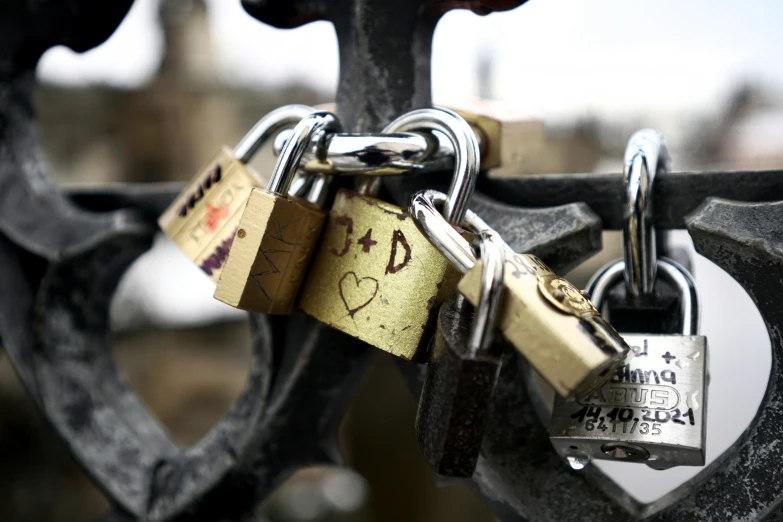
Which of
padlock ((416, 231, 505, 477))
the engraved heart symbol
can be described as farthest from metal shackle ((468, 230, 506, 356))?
the engraved heart symbol

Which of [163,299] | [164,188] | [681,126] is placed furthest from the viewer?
[163,299]

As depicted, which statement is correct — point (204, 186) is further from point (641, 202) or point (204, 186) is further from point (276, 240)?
point (641, 202)

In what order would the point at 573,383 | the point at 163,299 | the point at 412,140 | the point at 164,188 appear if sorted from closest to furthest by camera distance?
1. the point at 573,383
2. the point at 412,140
3. the point at 164,188
4. the point at 163,299

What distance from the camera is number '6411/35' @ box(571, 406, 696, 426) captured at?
37 cm

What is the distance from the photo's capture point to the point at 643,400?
0.39 meters

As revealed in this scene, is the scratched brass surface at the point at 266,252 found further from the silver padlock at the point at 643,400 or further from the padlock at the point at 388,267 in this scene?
the silver padlock at the point at 643,400

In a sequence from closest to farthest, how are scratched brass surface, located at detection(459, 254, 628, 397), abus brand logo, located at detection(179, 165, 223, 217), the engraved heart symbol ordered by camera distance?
scratched brass surface, located at detection(459, 254, 628, 397) < the engraved heart symbol < abus brand logo, located at detection(179, 165, 223, 217)

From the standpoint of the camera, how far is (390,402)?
2.87m

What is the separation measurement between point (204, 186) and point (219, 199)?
2 centimetres

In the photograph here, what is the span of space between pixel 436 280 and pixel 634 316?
16cm

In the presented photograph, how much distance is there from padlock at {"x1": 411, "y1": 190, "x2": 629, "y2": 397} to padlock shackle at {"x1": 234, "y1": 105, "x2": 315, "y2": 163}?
7.8 inches

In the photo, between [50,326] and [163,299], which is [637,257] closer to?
[50,326]

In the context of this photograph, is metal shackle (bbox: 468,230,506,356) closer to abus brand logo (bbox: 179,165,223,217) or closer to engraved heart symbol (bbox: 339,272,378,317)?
engraved heart symbol (bbox: 339,272,378,317)

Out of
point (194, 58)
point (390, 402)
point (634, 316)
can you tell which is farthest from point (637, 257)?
point (194, 58)
